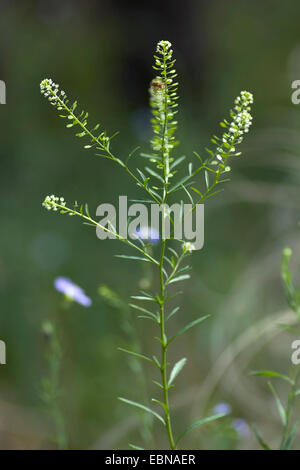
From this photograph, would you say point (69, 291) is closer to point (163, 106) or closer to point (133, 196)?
point (163, 106)

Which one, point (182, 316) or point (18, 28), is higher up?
point (18, 28)

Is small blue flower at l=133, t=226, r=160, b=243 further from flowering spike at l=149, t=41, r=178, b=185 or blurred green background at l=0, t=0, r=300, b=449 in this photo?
blurred green background at l=0, t=0, r=300, b=449

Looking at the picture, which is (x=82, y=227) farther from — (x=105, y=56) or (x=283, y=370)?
(x=105, y=56)

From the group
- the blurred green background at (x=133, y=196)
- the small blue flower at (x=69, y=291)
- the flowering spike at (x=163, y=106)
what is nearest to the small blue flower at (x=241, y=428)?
the blurred green background at (x=133, y=196)

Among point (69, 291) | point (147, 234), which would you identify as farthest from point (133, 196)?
point (147, 234)

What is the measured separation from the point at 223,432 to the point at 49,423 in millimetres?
661

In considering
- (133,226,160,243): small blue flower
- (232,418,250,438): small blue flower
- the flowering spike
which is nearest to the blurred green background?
(232,418,250,438): small blue flower

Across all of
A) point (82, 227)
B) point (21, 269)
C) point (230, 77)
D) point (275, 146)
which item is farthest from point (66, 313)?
point (230, 77)

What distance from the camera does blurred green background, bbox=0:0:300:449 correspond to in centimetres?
119

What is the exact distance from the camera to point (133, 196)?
73.0 inches

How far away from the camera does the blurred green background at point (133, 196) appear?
1192 mm

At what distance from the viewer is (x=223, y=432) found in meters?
0.73

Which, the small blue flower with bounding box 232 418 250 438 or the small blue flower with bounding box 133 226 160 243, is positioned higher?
the small blue flower with bounding box 133 226 160 243

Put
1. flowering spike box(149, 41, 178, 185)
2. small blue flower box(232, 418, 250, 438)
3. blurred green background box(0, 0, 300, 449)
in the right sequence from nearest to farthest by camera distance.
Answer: flowering spike box(149, 41, 178, 185), small blue flower box(232, 418, 250, 438), blurred green background box(0, 0, 300, 449)
